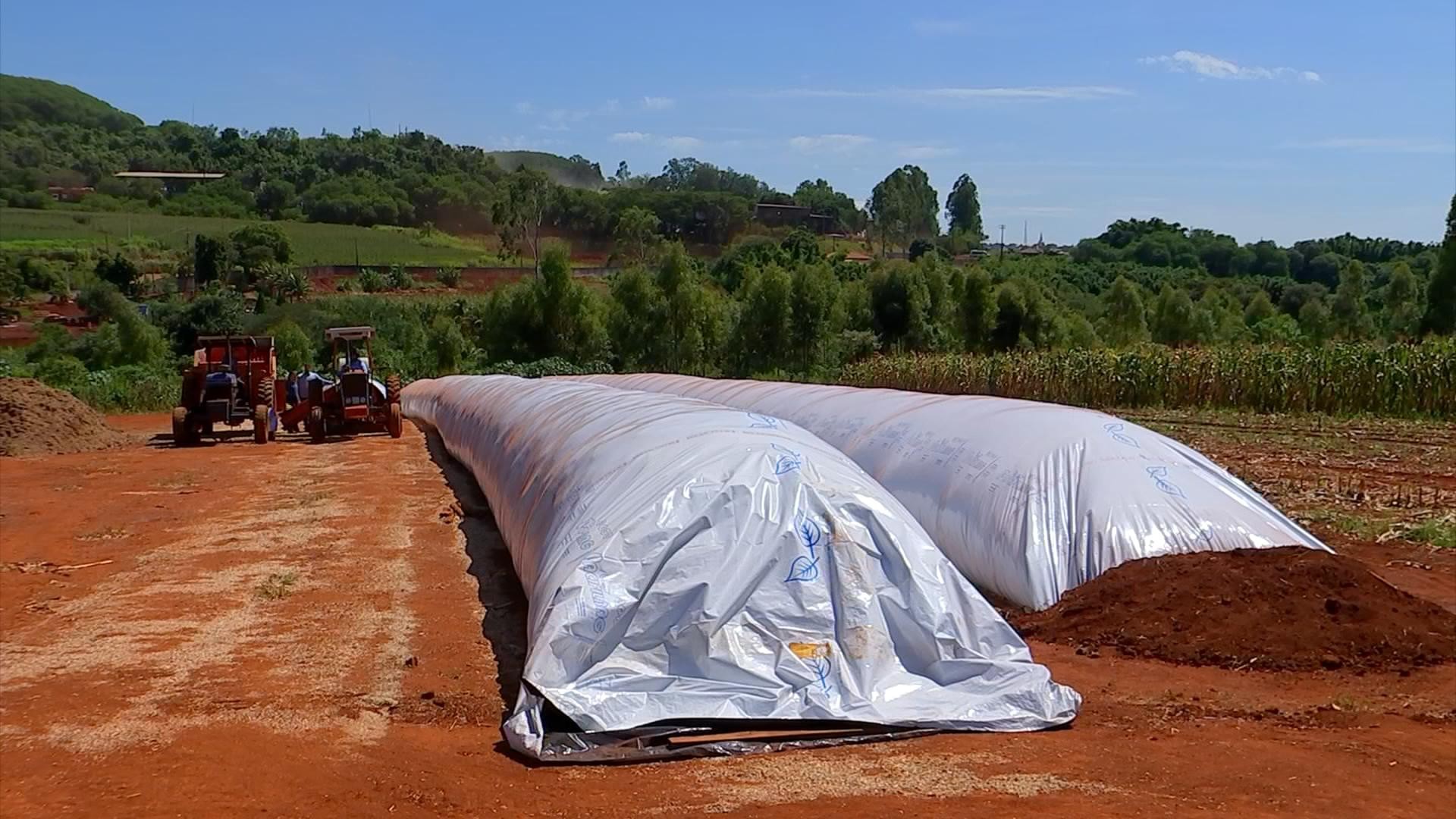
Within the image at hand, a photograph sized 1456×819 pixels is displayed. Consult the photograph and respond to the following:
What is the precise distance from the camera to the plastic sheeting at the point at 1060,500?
852 cm

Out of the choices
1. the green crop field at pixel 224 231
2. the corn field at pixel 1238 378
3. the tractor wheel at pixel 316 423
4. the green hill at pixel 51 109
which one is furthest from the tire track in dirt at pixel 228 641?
the green hill at pixel 51 109

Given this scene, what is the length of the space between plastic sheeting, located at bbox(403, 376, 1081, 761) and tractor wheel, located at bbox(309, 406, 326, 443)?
16.4 m

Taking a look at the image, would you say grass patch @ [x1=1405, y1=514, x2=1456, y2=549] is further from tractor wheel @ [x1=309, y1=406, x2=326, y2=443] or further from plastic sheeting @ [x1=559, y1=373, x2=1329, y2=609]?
tractor wheel @ [x1=309, y1=406, x2=326, y2=443]

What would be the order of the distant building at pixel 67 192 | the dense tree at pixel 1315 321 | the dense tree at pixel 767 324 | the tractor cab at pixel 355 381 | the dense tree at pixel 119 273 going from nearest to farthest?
the tractor cab at pixel 355 381
the dense tree at pixel 767 324
the dense tree at pixel 1315 321
the dense tree at pixel 119 273
the distant building at pixel 67 192

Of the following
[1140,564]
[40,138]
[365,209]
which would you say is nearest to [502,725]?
[1140,564]

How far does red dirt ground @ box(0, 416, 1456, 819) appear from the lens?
5062 millimetres

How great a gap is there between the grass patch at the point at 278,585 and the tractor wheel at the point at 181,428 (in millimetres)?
13744

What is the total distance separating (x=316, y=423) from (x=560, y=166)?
10695cm

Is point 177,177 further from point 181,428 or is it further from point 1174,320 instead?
point 181,428

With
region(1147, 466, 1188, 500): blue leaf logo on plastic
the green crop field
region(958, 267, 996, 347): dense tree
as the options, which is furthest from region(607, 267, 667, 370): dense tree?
the green crop field

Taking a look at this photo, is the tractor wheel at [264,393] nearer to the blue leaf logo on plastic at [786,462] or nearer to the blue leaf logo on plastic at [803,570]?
the blue leaf logo on plastic at [786,462]

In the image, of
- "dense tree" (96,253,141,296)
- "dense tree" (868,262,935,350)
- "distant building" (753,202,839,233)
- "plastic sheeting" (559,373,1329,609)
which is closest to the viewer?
"plastic sheeting" (559,373,1329,609)

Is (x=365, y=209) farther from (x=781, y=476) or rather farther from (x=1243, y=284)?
(x=781, y=476)

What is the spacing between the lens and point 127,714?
21.2 feet
